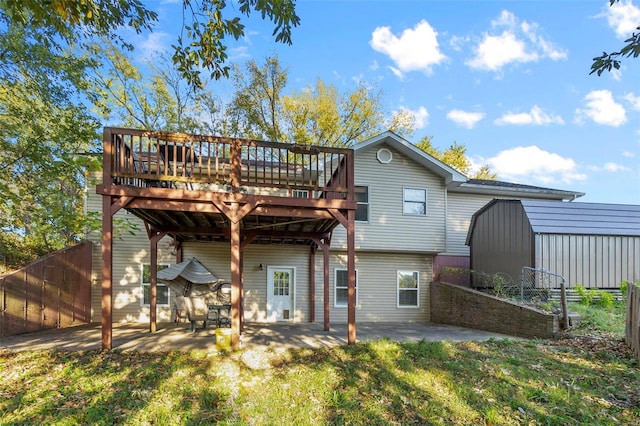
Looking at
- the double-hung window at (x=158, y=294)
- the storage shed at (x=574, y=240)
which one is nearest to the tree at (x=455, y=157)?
the storage shed at (x=574, y=240)

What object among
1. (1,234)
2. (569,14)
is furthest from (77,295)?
(569,14)

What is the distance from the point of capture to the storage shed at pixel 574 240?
1020cm

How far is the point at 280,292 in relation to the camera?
12.0 m

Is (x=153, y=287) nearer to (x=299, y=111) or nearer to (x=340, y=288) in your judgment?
(x=340, y=288)

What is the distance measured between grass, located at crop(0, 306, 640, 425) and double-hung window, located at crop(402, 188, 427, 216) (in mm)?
6247

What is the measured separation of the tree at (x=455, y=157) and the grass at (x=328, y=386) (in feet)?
62.1

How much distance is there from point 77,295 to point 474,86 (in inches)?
760

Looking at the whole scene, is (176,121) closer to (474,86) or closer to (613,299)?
(474,86)

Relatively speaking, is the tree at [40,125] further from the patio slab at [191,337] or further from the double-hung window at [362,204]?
the double-hung window at [362,204]

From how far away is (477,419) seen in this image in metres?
4.69

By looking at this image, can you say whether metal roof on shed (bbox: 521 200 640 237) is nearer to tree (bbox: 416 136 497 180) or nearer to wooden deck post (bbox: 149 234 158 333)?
wooden deck post (bbox: 149 234 158 333)

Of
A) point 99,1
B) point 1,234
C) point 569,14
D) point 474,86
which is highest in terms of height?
point 474,86

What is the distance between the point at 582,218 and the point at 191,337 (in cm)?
1131

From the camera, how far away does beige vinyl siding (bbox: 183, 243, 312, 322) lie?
38.1ft
